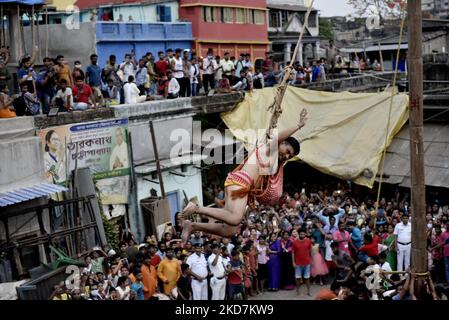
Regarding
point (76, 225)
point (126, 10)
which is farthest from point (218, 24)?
point (76, 225)

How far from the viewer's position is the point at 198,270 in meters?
13.9

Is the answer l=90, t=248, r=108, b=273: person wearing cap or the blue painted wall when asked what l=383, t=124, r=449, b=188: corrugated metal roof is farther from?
the blue painted wall

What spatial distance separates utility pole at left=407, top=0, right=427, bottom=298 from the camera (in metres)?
8.45

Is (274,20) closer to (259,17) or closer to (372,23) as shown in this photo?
(259,17)

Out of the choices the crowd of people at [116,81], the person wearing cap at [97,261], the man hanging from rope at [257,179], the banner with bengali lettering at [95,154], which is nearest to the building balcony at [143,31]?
the crowd of people at [116,81]

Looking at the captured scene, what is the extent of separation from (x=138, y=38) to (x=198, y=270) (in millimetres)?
12383

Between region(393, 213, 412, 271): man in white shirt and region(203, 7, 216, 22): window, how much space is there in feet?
46.7

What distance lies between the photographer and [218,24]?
27.6 metres

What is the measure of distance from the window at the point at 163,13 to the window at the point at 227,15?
5.38 ft

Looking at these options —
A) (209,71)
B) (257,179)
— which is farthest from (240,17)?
(257,179)

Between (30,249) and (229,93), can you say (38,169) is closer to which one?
(30,249)

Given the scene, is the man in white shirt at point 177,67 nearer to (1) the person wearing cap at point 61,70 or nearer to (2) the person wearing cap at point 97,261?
(1) the person wearing cap at point 61,70

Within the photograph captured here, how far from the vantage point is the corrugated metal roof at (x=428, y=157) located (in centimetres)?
1806

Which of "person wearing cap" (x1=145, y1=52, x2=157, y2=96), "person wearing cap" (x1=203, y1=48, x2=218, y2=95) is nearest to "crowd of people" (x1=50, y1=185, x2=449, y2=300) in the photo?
"person wearing cap" (x1=145, y1=52, x2=157, y2=96)
